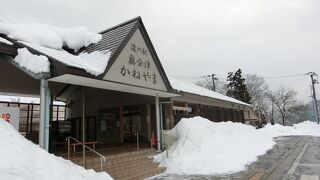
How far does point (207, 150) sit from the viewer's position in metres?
11.8

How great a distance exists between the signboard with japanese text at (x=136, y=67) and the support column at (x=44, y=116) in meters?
1.91

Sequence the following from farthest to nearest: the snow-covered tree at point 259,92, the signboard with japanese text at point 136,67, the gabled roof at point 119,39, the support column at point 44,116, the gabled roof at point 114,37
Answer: the snow-covered tree at point 259,92 < the gabled roof at point 114,37 < the gabled roof at point 119,39 < the signboard with japanese text at point 136,67 < the support column at point 44,116

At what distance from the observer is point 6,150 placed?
534 centimetres

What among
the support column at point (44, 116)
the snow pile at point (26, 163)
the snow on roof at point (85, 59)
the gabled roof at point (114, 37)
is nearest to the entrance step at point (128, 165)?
the support column at point (44, 116)

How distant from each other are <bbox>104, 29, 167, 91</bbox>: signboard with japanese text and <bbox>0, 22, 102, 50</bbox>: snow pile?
1.59 m

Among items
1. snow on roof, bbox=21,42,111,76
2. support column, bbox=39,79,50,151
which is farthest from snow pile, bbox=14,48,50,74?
support column, bbox=39,79,50,151

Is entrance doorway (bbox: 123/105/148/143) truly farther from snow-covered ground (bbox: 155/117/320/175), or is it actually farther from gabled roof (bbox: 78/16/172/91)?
gabled roof (bbox: 78/16/172/91)

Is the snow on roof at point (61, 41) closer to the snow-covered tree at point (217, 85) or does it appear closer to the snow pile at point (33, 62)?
the snow pile at point (33, 62)

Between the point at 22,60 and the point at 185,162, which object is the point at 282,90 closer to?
the point at 185,162

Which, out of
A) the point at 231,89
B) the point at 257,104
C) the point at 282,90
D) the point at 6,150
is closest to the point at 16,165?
the point at 6,150

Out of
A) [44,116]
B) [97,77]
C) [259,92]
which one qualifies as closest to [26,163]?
[44,116]

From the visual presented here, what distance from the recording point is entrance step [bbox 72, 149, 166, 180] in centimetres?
879

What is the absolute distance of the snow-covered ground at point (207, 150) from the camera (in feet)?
33.6

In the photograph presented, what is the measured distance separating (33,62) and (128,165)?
15.7 feet
